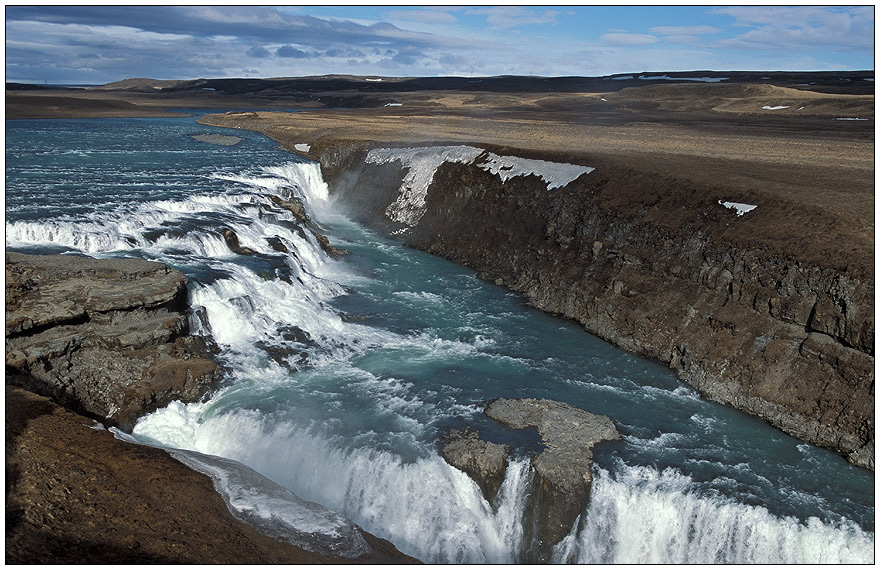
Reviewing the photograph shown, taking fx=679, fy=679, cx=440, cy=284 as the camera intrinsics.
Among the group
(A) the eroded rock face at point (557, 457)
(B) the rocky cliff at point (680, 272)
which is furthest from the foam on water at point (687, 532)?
(B) the rocky cliff at point (680, 272)

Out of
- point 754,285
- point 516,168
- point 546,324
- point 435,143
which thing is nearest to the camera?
point 754,285

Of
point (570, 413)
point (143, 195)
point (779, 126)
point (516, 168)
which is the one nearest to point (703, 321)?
point (570, 413)

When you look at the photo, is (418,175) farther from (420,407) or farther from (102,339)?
(102,339)

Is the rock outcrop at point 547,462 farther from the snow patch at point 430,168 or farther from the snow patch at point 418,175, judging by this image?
the snow patch at point 418,175

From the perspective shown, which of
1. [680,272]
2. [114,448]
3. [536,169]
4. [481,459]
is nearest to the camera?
[114,448]

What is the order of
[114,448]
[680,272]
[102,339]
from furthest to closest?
[680,272]
[102,339]
[114,448]

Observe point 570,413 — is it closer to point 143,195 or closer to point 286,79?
point 143,195

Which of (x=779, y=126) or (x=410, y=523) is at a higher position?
(x=779, y=126)

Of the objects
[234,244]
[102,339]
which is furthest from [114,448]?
[234,244]
